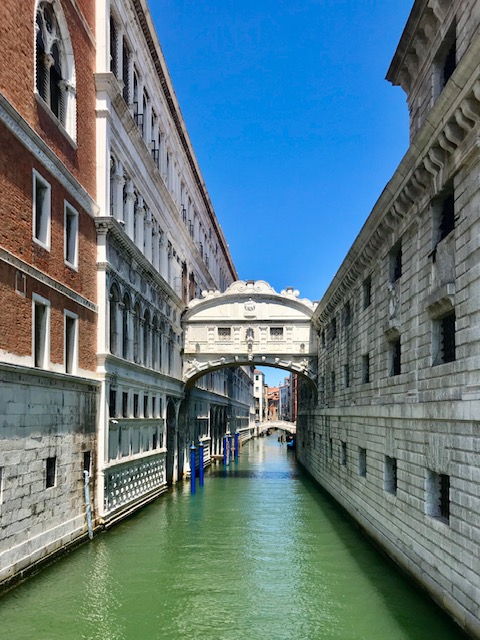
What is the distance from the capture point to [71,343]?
51.4 feet

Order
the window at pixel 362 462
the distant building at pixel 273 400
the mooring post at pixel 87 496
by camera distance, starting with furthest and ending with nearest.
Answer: the distant building at pixel 273 400
the window at pixel 362 462
the mooring post at pixel 87 496

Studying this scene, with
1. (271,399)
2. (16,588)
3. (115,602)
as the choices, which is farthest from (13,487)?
(271,399)

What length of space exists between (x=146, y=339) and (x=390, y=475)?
1099cm

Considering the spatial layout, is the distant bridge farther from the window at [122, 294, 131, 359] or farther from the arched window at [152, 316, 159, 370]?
the window at [122, 294, 131, 359]

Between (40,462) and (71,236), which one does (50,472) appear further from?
(71,236)

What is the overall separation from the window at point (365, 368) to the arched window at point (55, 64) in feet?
32.1

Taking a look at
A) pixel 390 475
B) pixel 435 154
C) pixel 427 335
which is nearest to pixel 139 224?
pixel 390 475

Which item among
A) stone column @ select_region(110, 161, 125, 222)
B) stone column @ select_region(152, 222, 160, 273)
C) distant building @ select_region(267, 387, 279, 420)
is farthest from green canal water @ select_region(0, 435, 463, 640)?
distant building @ select_region(267, 387, 279, 420)

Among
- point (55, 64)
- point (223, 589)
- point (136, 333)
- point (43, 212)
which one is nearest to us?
point (223, 589)

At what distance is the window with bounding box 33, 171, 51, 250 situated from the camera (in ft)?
45.0

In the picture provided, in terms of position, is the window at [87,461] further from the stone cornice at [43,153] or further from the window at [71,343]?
the stone cornice at [43,153]

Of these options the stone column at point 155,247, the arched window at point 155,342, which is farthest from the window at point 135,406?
the stone column at point 155,247

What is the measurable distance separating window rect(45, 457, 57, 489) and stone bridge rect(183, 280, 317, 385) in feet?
52.5

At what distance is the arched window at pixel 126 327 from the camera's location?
2033cm
